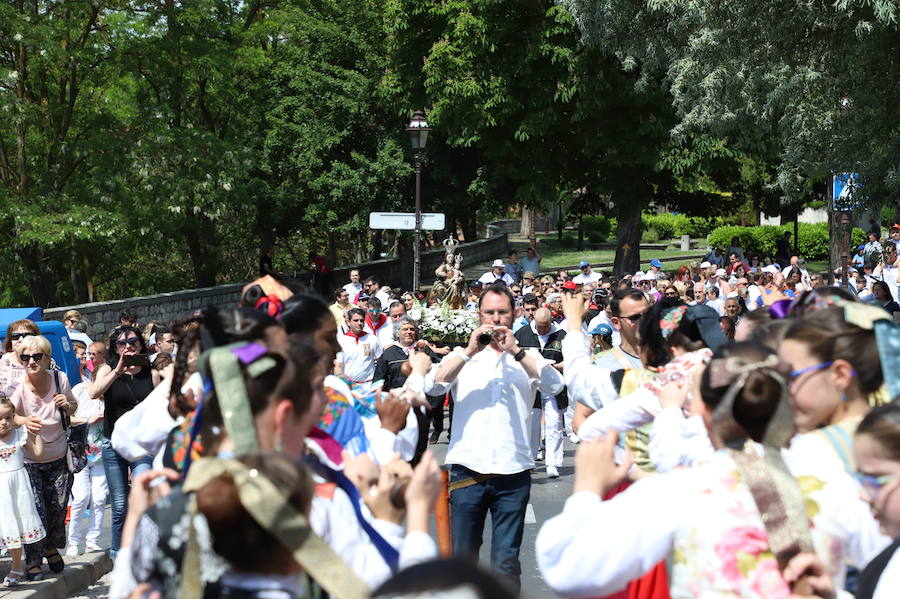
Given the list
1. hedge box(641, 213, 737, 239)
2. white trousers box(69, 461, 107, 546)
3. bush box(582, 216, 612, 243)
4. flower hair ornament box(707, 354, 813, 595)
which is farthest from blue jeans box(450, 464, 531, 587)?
hedge box(641, 213, 737, 239)

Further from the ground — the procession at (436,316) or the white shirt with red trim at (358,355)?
the procession at (436,316)

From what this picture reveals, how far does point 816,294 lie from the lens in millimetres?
4188

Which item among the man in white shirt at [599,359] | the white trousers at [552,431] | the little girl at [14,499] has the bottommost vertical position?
the white trousers at [552,431]

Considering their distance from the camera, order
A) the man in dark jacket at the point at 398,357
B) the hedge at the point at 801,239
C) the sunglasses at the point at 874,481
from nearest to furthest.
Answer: the sunglasses at the point at 874,481, the man in dark jacket at the point at 398,357, the hedge at the point at 801,239

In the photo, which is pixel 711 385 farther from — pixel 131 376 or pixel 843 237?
pixel 843 237

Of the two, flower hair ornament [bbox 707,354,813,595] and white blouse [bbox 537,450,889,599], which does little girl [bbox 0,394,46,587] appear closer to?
white blouse [bbox 537,450,889,599]

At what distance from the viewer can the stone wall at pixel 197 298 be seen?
862 inches

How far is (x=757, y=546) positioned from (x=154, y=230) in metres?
29.0

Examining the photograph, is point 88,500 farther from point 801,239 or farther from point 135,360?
point 801,239

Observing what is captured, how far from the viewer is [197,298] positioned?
1062 inches

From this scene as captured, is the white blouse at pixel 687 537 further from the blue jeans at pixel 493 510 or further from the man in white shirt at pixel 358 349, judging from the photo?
the man in white shirt at pixel 358 349

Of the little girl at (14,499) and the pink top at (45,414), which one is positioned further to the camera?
the pink top at (45,414)

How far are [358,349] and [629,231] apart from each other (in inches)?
913

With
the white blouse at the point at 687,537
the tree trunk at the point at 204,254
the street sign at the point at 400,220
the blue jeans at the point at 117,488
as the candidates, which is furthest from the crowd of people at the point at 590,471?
the tree trunk at the point at 204,254
